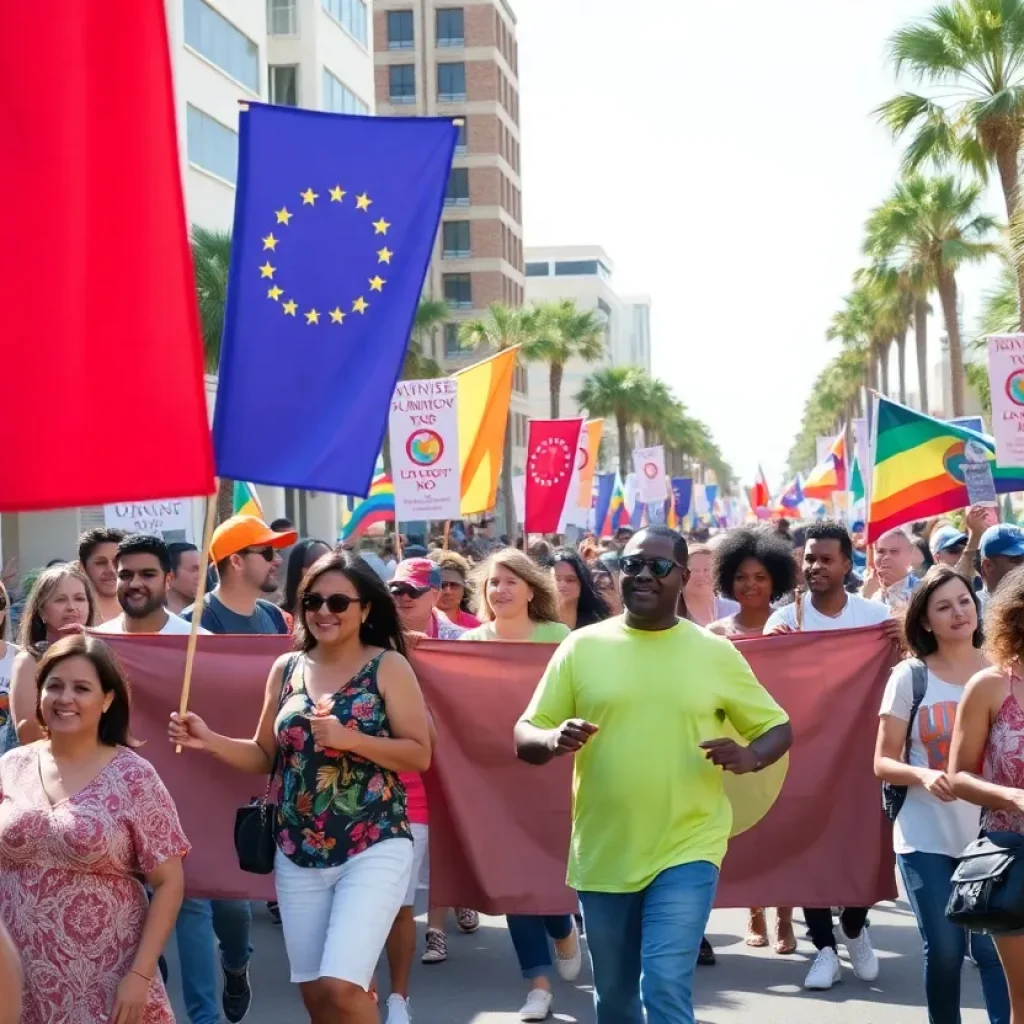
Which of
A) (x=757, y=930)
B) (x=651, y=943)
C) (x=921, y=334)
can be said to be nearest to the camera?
(x=651, y=943)

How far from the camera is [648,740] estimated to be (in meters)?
5.66

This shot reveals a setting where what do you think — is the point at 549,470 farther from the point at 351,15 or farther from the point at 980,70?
the point at 351,15

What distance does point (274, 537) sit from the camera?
8.88 meters

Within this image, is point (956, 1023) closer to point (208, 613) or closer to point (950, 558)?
point (208, 613)

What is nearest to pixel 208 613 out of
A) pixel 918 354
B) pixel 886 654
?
pixel 886 654

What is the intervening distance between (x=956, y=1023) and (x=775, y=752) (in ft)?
4.19

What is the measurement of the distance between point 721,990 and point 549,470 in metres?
12.7

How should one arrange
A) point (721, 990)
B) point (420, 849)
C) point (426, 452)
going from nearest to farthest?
point (721, 990), point (420, 849), point (426, 452)

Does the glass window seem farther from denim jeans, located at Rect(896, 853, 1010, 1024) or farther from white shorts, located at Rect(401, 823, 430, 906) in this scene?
denim jeans, located at Rect(896, 853, 1010, 1024)

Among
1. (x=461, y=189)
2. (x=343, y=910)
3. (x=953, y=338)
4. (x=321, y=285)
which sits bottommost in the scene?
(x=343, y=910)

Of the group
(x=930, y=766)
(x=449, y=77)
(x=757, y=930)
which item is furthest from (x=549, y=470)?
(x=449, y=77)

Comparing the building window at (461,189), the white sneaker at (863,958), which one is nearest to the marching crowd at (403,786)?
the white sneaker at (863,958)

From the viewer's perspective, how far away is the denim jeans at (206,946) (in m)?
7.00

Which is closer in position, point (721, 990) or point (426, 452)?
point (721, 990)
